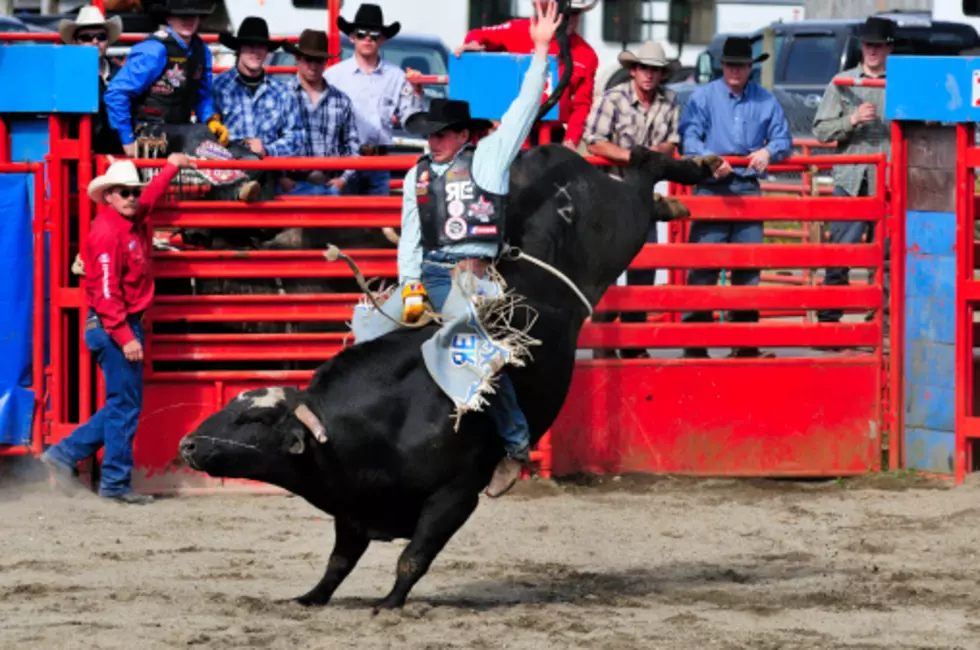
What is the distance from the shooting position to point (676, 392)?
9859 mm

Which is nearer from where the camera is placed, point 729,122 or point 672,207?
point 672,207

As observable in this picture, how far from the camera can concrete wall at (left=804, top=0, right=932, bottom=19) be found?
2352 cm

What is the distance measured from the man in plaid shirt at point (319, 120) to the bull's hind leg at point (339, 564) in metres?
3.36

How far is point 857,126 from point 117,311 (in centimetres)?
468

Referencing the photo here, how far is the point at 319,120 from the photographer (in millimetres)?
10070

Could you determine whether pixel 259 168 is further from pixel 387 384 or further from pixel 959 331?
pixel 959 331

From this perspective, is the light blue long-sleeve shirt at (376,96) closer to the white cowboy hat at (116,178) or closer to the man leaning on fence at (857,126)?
the white cowboy hat at (116,178)

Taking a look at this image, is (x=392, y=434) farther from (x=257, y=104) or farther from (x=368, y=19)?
(x=368, y=19)

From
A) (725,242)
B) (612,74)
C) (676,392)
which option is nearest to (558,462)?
(676,392)

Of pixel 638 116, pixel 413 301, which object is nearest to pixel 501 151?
pixel 413 301

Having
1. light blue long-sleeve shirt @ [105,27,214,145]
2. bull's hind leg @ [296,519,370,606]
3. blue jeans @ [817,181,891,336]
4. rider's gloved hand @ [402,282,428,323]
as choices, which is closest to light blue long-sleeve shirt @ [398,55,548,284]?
rider's gloved hand @ [402,282,428,323]

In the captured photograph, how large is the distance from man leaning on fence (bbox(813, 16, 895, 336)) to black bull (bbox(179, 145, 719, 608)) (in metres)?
3.67

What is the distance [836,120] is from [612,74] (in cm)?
1023

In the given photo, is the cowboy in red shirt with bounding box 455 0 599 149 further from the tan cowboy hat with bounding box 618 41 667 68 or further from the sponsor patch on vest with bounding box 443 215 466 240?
the sponsor patch on vest with bounding box 443 215 466 240
